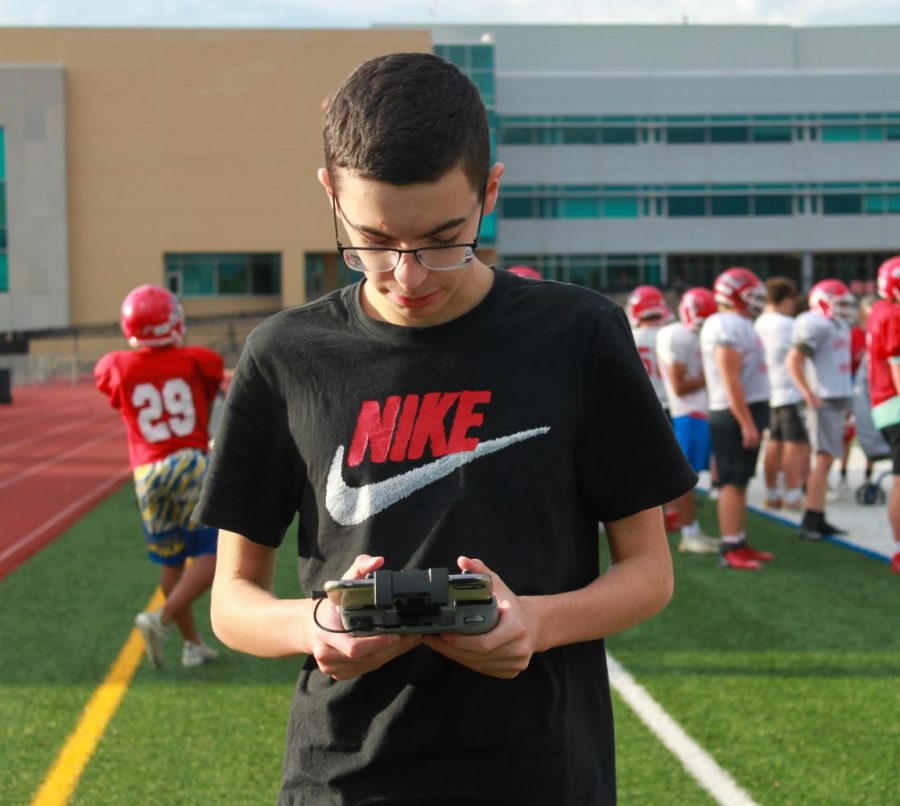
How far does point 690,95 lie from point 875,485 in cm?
5837

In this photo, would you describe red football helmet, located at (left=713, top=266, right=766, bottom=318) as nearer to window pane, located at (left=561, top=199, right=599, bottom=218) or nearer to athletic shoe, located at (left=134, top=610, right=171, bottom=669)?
athletic shoe, located at (left=134, top=610, right=171, bottom=669)

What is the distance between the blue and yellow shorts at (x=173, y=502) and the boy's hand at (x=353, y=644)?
4.94m

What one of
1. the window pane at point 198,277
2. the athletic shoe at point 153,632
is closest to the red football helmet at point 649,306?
the athletic shoe at point 153,632

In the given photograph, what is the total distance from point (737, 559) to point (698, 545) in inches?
27.6

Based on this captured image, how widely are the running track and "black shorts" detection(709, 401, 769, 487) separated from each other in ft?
17.6

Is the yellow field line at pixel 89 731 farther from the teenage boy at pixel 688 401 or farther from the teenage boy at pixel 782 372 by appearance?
the teenage boy at pixel 782 372

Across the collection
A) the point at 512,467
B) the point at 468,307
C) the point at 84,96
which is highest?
the point at 84,96

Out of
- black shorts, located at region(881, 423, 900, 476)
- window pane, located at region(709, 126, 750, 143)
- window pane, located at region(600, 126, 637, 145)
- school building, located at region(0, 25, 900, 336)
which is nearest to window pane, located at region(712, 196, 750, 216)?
school building, located at region(0, 25, 900, 336)

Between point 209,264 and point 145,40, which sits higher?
point 145,40

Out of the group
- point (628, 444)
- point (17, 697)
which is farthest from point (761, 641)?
point (628, 444)

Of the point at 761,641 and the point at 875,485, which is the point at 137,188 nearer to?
the point at 875,485

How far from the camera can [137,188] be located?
196 feet

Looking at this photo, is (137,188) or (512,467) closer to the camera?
(512,467)

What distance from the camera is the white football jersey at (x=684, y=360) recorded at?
31.8 feet
